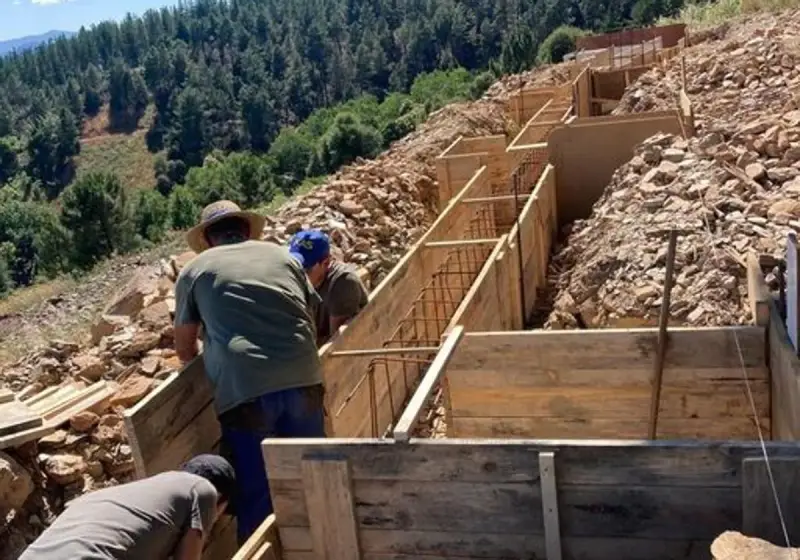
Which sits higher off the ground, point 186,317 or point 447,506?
point 186,317

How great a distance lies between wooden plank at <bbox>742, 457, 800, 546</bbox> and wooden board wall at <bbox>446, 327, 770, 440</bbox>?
1961 millimetres

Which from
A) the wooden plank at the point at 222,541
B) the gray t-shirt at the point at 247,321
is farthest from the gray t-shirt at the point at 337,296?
the wooden plank at the point at 222,541

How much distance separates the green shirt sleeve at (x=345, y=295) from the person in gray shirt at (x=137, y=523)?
2.15 metres

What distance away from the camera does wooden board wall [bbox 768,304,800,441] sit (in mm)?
3863

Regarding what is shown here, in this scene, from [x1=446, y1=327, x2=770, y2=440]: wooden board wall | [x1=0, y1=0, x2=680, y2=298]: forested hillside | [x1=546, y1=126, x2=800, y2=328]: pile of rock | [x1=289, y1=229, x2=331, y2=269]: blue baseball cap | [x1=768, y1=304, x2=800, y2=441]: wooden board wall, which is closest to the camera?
[x1=768, y1=304, x2=800, y2=441]: wooden board wall

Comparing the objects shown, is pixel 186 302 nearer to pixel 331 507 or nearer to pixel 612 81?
pixel 331 507

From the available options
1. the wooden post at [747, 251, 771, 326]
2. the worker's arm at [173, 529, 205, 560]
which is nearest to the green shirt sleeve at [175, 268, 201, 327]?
the worker's arm at [173, 529, 205, 560]

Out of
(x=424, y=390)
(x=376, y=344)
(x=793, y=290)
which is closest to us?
(x=793, y=290)

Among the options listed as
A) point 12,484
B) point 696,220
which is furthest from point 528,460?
point 696,220

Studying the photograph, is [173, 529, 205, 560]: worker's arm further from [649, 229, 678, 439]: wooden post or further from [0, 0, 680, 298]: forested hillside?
[0, 0, 680, 298]: forested hillside

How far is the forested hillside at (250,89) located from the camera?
63.1m

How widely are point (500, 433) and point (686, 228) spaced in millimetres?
3121

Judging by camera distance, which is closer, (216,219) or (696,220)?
(216,219)

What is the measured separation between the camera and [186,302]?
418 cm
